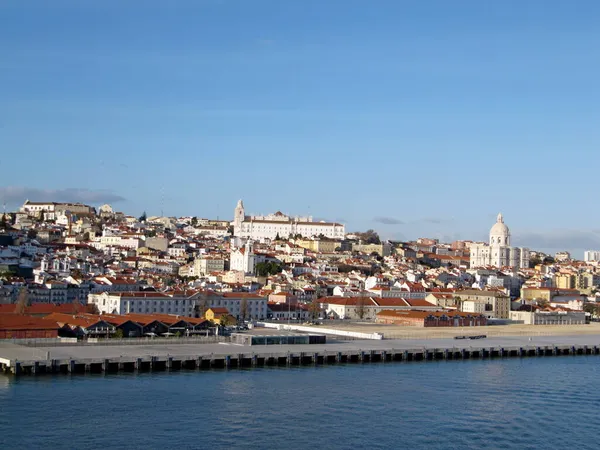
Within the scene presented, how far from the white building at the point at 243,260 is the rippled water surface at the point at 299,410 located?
135 ft

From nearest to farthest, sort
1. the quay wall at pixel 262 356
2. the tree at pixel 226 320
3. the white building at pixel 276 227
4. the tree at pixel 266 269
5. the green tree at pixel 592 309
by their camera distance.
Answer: the quay wall at pixel 262 356
the tree at pixel 226 320
the green tree at pixel 592 309
the tree at pixel 266 269
the white building at pixel 276 227

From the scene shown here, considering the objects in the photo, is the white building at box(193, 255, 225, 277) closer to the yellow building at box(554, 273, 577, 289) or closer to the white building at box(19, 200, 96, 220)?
the white building at box(19, 200, 96, 220)

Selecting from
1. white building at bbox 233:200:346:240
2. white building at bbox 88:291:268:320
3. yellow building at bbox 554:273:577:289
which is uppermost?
white building at bbox 233:200:346:240

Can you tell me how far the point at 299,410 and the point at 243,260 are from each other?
5012 centimetres

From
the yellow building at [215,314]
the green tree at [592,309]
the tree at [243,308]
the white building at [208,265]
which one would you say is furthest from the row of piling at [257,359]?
the white building at [208,265]

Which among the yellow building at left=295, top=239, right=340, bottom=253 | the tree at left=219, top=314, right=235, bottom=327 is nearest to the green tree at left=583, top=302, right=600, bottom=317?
the yellow building at left=295, top=239, right=340, bottom=253

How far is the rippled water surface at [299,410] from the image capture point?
20047 millimetres

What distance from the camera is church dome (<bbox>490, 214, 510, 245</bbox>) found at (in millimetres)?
102250

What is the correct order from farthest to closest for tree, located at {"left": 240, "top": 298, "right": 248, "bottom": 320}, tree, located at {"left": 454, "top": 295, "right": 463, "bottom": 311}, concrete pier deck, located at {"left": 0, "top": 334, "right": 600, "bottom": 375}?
tree, located at {"left": 454, "top": 295, "right": 463, "bottom": 311}, tree, located at {"left": 240, "top": 298, "right": 248, "bottom": 320}, concrete pier deck, located at {"left": 0, "top": 334, "right": 600, "bottom": 375}

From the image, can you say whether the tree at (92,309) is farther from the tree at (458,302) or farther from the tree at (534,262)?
the tree at (534,262)

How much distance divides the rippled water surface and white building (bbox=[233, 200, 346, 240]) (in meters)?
75.4

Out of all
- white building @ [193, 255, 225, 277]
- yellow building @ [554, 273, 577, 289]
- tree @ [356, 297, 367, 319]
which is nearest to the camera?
tree @ [356, 297, 367, 319]

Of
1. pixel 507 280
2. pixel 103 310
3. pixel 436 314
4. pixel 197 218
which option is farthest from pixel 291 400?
pixel 197 218

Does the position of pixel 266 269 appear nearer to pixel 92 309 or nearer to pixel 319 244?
pixel 319 244
